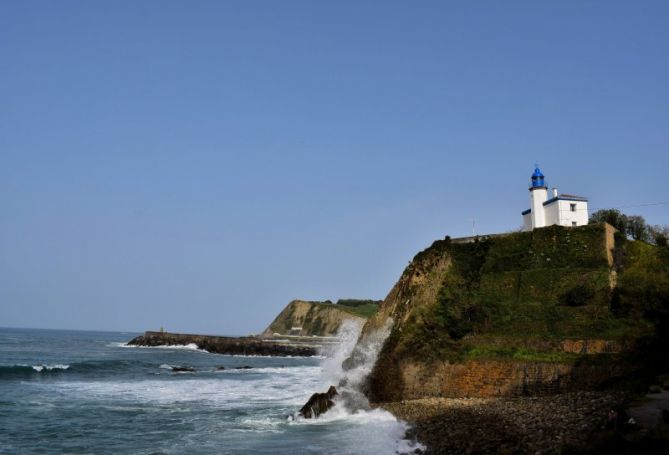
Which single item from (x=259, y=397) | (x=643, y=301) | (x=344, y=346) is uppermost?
(x=643, y=301)

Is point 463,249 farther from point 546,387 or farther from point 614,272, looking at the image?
point 546,387

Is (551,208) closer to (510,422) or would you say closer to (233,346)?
(510,422)

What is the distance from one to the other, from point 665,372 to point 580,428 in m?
6.05

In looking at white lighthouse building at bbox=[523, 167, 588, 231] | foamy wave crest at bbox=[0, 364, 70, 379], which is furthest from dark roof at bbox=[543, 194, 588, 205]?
foamy wave crest at bbox=[0, 364, 70, 379]

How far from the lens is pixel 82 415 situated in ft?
74.1

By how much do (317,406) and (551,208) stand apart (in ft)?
54.9

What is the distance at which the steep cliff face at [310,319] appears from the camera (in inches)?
3797

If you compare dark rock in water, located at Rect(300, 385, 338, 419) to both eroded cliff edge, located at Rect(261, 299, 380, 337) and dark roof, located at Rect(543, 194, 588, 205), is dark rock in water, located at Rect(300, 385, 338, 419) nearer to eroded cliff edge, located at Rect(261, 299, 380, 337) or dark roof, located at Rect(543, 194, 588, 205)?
dark roof, located at Rect(543, 194, 588, 205)

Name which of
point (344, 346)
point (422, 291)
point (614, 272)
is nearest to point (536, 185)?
point (614, 272)

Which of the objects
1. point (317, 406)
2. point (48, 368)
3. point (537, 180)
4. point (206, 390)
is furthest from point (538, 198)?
point (48, 368)

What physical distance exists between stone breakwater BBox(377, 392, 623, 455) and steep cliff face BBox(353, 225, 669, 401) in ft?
5.17

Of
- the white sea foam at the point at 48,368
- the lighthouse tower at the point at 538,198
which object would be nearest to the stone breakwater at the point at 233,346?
the white sea foam at the point at 48,368

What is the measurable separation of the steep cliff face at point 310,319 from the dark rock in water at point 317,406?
68934 millimetres

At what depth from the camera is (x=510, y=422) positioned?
15.2 meters
